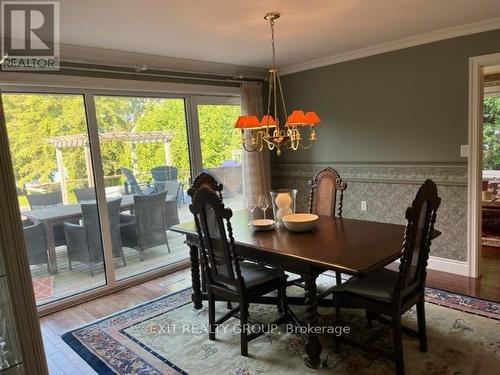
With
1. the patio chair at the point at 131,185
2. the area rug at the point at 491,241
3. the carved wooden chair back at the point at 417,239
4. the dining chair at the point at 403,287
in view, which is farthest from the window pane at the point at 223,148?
the area rug at the point at 491,241

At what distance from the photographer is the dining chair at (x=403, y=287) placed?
2051 mm

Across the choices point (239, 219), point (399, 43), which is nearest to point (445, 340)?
point (239, 219)

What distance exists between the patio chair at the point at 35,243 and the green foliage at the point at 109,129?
0.39 m

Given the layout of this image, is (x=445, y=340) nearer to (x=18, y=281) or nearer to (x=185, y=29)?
(x=18, y=281)

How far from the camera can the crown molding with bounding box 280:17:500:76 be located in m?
3.25

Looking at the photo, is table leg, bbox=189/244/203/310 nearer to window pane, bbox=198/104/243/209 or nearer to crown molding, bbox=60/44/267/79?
window pane, bbox=198/104/243/209

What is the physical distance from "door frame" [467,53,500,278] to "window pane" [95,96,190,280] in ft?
9.88

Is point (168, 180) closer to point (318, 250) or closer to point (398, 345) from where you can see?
point (318, 250)

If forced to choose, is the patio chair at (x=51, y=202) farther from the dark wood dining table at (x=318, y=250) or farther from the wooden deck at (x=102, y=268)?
the dark wood dining table at (x=318, y=250)

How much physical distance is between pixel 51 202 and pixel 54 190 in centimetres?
11

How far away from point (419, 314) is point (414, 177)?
1871 millimetres

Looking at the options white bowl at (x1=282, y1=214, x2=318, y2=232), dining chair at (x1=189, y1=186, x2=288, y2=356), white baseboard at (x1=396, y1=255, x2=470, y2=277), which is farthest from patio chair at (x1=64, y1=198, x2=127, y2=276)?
white baseboard at (x1=396, y1=255, x2=470, y2=277)

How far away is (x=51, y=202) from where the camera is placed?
11.0 ft

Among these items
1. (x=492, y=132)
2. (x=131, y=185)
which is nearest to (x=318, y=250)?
(x=131, y=185)
